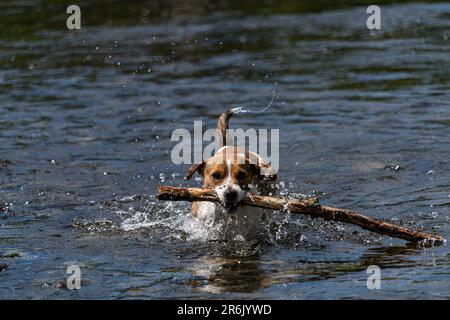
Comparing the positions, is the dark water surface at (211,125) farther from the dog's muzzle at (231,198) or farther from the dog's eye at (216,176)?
the dog's eye at (216,176)

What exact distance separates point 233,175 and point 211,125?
4904mm

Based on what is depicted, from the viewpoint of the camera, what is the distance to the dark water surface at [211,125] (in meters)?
7.92

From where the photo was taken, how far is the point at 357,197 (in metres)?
10.3

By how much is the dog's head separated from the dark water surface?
18.2 inches

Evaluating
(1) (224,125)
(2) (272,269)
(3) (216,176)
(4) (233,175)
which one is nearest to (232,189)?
(4) (233,175)

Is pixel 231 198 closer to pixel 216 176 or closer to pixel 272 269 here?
pixel 216 176

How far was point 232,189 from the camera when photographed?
8586 millimetres

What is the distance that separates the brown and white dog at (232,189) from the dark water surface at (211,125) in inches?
9.0

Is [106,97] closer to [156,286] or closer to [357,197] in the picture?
[357,197]

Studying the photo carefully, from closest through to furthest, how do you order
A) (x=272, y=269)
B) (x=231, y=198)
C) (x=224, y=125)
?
(x=272, y=269)
(x=231, y=198)
(x=224, y=125)

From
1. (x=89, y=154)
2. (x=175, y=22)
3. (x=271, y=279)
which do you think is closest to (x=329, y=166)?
(x=89, y=154)

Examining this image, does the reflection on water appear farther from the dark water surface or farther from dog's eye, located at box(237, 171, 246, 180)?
dog's eye, located at box(237, 171, 246, 180)

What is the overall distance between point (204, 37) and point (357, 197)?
10759mm

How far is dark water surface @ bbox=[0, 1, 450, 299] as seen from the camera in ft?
26.0
